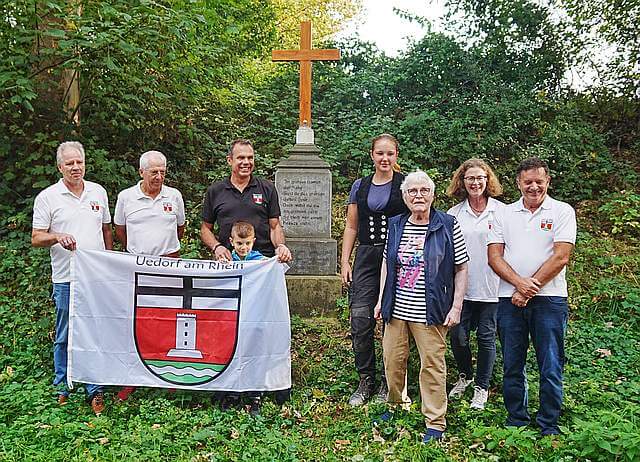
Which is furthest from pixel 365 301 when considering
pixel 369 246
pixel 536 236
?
pixel 536 236

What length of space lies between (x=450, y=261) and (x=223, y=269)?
5.72ft

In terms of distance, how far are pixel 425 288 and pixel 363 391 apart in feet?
4.02

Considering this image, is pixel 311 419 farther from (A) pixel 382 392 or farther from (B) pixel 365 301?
(B) pixel 365 301

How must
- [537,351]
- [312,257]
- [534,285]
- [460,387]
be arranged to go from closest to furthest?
1. [534,285]
2. [537,351]
3. [460,387]
4. [312,257]

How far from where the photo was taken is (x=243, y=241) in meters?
4.56

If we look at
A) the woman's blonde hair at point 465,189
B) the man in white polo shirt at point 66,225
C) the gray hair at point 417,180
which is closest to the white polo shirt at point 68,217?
the man in white polo shirt at point 66,225

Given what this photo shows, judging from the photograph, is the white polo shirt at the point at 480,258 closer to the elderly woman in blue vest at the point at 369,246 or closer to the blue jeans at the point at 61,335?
the elderly woman in blue vest at the point at 369,246

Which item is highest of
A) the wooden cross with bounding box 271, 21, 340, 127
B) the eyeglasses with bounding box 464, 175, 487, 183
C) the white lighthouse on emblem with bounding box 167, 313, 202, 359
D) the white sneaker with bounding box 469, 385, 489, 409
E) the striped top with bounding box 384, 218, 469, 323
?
the wooden cross with bounding box 271, 21, 340, 127

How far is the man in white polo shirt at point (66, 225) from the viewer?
4.43 m

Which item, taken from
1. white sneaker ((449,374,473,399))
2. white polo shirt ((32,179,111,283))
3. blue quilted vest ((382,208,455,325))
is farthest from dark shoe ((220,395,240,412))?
white sneaker ((449,374,473,399))

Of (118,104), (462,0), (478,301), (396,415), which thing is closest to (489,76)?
(462,0)

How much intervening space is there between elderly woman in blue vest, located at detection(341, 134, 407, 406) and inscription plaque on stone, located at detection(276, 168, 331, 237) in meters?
2.00

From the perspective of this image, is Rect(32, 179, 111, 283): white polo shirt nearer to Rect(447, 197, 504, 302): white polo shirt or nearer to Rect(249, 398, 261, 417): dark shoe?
Rect(249, 398, 261, 417): dark shoe

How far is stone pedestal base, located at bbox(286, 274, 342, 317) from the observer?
6273 mm
